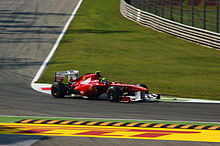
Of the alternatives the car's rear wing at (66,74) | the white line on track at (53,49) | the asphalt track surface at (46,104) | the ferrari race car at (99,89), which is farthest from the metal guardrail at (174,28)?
the ferrari race car at (99,89)

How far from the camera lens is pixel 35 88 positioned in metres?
22.3

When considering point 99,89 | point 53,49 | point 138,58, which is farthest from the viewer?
point 53,49

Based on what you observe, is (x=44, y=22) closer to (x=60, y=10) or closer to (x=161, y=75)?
(x=60, y=10)

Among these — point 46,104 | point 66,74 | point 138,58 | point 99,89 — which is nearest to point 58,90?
point 66,74

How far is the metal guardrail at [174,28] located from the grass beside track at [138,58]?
1.82ft

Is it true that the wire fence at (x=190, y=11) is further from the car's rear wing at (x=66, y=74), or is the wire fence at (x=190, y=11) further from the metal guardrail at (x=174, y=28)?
the car's rear wing at (x=66, y=74)

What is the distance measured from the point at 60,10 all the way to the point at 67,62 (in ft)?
91.8

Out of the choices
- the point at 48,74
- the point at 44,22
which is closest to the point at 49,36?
the point at 44,22

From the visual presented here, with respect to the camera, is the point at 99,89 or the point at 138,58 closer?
the point at 99,89

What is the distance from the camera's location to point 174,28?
4134 centimetres

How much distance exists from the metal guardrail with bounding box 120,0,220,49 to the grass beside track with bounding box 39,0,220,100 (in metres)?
0.55

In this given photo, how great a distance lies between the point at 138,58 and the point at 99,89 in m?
13.9

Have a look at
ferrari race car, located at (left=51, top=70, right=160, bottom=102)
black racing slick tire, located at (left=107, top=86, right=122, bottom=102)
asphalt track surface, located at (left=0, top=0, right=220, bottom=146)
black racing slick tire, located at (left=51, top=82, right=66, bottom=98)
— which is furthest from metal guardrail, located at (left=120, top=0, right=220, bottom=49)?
black racing slick tire, located at (left=107, top=86, right=122, bottom=102)

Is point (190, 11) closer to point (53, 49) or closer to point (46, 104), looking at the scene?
point (53, 49)
